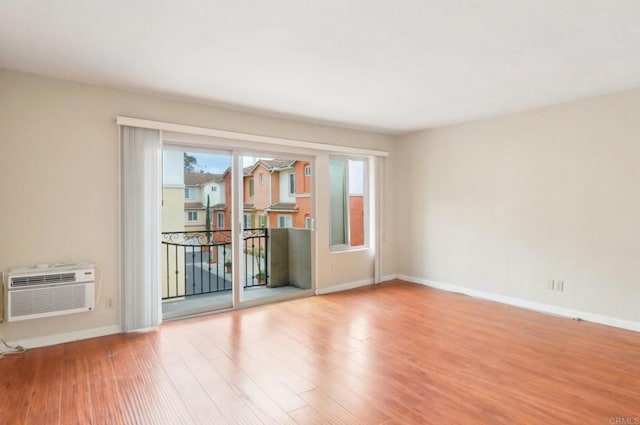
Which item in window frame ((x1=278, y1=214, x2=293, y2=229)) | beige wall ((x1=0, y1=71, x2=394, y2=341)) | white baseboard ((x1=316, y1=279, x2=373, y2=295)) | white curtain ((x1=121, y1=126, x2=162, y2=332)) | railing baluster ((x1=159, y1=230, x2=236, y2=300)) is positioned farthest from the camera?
window frame ((x1=278, y1=214, x2=293, y2=229))

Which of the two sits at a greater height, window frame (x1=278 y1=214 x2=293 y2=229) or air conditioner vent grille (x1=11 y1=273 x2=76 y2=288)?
window frame (x1=278 y1=214 x2=293 y2=229)

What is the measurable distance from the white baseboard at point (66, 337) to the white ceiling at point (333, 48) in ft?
8.19

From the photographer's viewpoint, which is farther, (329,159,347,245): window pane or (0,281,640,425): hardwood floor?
(329,159,347,245): window pane

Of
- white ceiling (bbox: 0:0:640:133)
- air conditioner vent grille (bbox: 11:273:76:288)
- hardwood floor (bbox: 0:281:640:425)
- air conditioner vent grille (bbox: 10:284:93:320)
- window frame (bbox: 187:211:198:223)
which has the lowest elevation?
hardwood floor (bbox: 0:281:640:425)

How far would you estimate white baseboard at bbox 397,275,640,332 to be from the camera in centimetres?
372

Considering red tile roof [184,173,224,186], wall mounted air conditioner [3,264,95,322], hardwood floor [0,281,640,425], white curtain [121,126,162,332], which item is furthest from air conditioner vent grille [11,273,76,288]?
red tile roof [184,173,224,186]

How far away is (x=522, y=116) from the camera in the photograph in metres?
4.48

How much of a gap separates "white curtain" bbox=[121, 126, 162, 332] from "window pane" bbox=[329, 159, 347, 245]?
268 centimetres

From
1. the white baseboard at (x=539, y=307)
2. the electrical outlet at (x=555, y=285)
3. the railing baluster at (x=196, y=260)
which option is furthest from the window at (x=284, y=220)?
the electrical outlet at (x=555, y=285)

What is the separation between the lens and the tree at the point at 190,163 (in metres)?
4.21

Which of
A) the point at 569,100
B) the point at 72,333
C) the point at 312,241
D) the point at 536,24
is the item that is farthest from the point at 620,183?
the point at 72,333

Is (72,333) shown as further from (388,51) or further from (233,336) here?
(388,51)

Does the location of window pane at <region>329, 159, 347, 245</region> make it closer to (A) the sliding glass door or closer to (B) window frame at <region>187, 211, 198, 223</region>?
(A) the sliding glass door

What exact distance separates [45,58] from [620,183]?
575 cm
